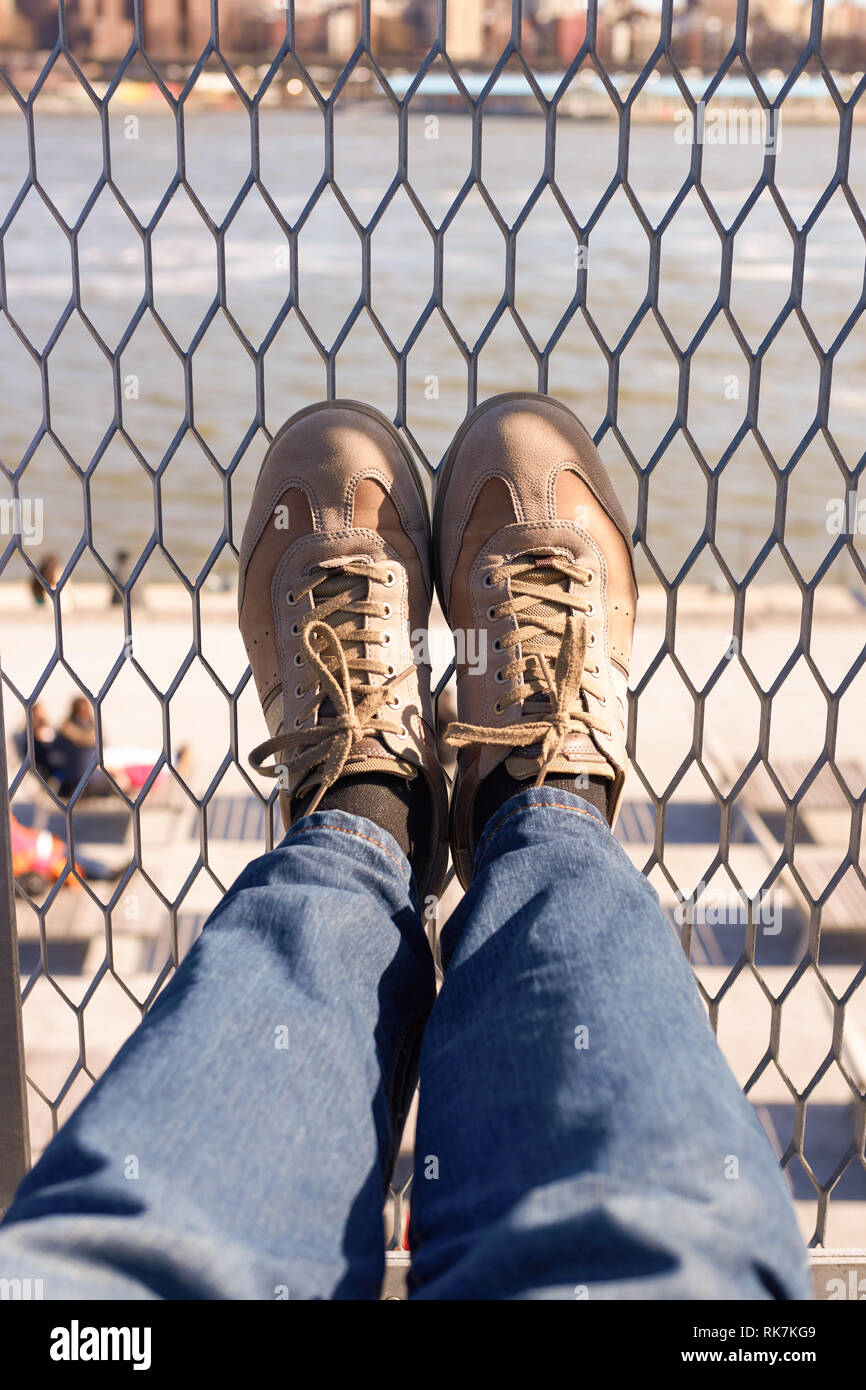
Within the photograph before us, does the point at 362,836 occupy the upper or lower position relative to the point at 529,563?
lower

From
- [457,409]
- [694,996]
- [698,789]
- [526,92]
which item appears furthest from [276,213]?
[457,409]

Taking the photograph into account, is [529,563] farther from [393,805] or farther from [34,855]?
[34,855]

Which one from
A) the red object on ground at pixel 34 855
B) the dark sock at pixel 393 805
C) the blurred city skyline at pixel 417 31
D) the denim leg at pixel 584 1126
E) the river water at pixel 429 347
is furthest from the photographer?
the river water at pixel 429 347

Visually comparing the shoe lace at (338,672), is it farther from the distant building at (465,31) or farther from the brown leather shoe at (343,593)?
the distant building at (465,31)

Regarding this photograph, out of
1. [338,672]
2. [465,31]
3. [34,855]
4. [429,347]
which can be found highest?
[429,347]

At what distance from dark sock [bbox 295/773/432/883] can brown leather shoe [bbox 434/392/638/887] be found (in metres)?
0.04

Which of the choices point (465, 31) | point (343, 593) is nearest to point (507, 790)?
point (343, 593)

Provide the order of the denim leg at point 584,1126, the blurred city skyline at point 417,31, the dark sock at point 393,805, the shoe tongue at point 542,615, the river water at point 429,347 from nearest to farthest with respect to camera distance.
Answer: the denim leg at point 584,1126
the blurred city skyline at point 417,31
the dark sock at point 393,805
the shoe tongue at point 542,615
the river water at point 429,347

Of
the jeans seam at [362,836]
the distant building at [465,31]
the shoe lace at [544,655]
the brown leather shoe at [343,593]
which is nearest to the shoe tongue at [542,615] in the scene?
the shoe lace at [544,655]

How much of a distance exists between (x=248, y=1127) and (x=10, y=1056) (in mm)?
511

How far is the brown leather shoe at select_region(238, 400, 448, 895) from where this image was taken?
1.09 meters

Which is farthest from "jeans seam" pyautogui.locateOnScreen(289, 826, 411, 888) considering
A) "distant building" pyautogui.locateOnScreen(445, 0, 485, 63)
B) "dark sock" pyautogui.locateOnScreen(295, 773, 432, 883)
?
"distant building" pyautogui.locateOnScreen(445, 0, 485, 63)

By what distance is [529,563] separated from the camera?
1.17 metres

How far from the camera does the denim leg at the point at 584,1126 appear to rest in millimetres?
552
